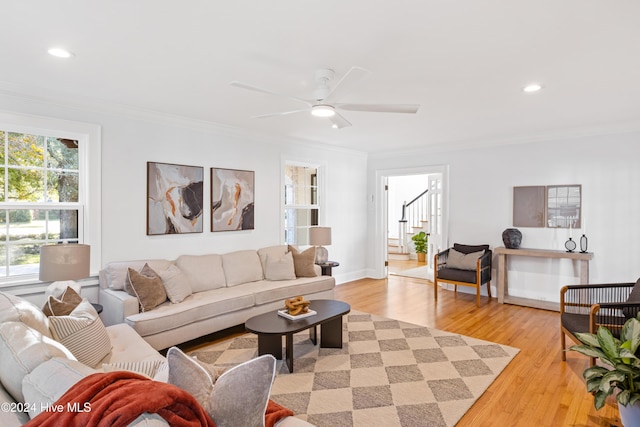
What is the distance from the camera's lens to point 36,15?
207 cm

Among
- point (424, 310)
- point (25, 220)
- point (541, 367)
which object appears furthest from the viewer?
point (424, 310)

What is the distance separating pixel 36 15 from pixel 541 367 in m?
4.56

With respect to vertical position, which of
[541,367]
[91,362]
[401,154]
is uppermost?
[401,154]

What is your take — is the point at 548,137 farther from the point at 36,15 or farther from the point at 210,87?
the point at 36,15

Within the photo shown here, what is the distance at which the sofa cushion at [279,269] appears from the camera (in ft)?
15.5

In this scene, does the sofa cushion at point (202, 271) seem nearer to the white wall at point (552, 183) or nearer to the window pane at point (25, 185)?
the window pane at point (25, 185)

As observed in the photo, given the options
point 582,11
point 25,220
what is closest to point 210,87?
point 25,220

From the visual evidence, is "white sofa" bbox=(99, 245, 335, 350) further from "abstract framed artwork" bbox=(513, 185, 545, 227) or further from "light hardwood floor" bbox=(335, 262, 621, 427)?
"abstract framed artwork" bbox=(513, 185, 545, 227)

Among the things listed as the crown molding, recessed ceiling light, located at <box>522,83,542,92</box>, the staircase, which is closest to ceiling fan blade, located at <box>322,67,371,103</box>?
recessed ceiling light, located at <box>522,83,542,92</box>

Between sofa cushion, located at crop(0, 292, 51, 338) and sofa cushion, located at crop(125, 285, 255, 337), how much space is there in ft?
3.99

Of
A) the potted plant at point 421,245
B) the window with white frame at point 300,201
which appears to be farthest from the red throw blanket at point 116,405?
the potted plant at point 421,245

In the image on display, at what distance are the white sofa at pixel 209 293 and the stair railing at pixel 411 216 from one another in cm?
556

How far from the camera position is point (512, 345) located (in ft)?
12.2

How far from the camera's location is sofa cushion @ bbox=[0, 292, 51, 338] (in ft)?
5.63
